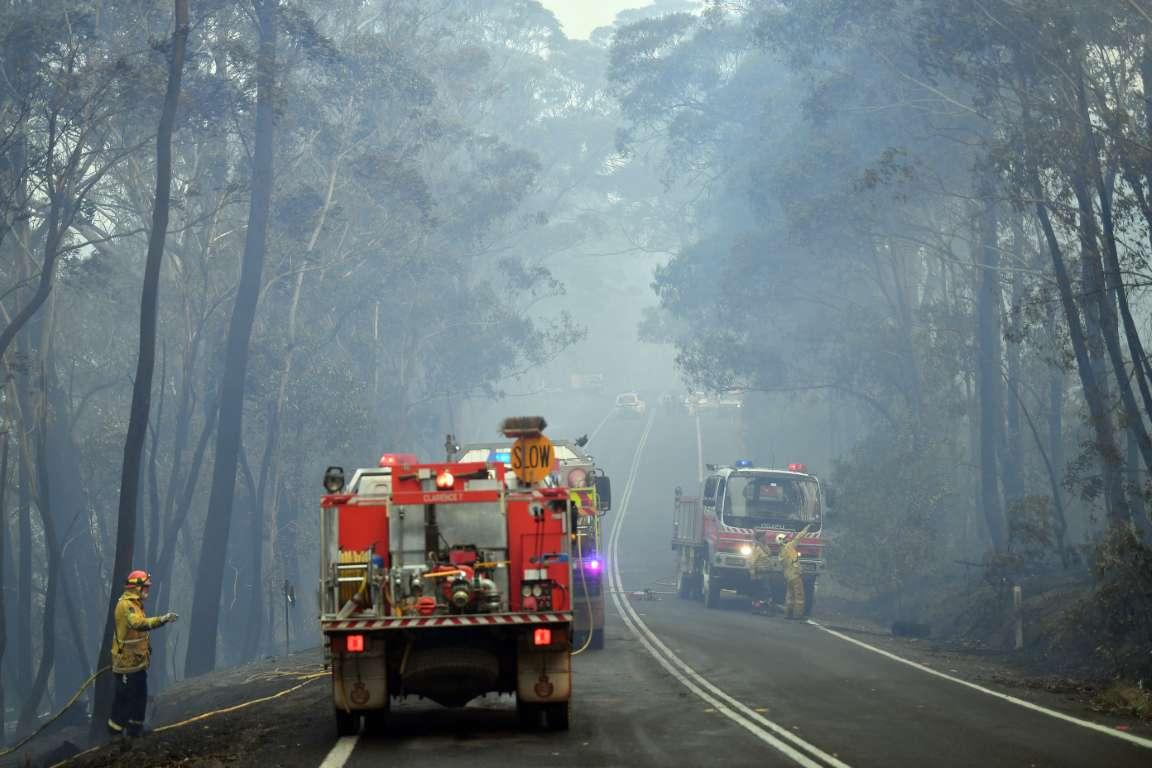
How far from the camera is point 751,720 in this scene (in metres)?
13.6

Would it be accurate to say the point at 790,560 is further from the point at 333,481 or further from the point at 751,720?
the point at 333,481

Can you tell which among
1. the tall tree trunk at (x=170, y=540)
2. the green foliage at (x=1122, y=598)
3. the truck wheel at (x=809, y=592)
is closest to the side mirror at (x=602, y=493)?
the green foliage at (x=1122, y=598)

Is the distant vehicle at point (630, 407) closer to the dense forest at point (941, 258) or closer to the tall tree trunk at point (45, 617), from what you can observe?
the dense forest at point (941, 258)

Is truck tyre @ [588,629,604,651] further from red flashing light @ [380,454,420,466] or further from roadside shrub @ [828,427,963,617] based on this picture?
roadside shrub @ [828,427,963,617]

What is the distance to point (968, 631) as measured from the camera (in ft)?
90.0

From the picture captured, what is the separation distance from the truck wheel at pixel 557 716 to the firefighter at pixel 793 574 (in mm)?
16813

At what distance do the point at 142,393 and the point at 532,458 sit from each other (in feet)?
48.2

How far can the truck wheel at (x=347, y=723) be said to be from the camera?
12461 millimetres

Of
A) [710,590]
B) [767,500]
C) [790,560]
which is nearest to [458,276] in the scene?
[710,590]

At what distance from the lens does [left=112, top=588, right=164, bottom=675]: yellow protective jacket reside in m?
13.9

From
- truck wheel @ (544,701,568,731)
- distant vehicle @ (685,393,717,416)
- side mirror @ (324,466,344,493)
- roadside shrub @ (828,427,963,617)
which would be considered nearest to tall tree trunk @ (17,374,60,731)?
roadside shrub @ (828,427,963,617)

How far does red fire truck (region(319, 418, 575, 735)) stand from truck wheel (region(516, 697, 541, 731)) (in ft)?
0.07

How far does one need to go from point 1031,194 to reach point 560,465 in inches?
478

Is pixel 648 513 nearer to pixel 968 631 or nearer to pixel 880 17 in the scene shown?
pixel 880 17
